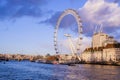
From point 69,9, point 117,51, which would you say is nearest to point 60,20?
point 69,9

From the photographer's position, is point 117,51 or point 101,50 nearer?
point 117,51

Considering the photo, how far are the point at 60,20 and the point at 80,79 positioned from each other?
7277 centimetres

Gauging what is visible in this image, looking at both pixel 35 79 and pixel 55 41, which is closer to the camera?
pixel 35 79

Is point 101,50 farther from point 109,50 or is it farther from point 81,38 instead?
point 81,38

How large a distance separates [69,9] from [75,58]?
1740 inches

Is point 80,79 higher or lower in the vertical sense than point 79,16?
lower

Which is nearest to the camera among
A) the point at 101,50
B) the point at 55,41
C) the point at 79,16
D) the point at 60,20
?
the point at 79,16

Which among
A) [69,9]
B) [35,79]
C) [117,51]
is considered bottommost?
[35,79]

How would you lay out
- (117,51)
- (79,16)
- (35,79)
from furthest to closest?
(117,51) → (79,16) → (35,79)

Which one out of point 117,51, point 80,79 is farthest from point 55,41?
point 80,79

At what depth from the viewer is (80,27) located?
385 ft

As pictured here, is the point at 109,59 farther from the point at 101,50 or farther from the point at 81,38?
the point at 81,38

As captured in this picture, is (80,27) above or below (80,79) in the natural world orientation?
above

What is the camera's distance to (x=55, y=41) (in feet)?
445
